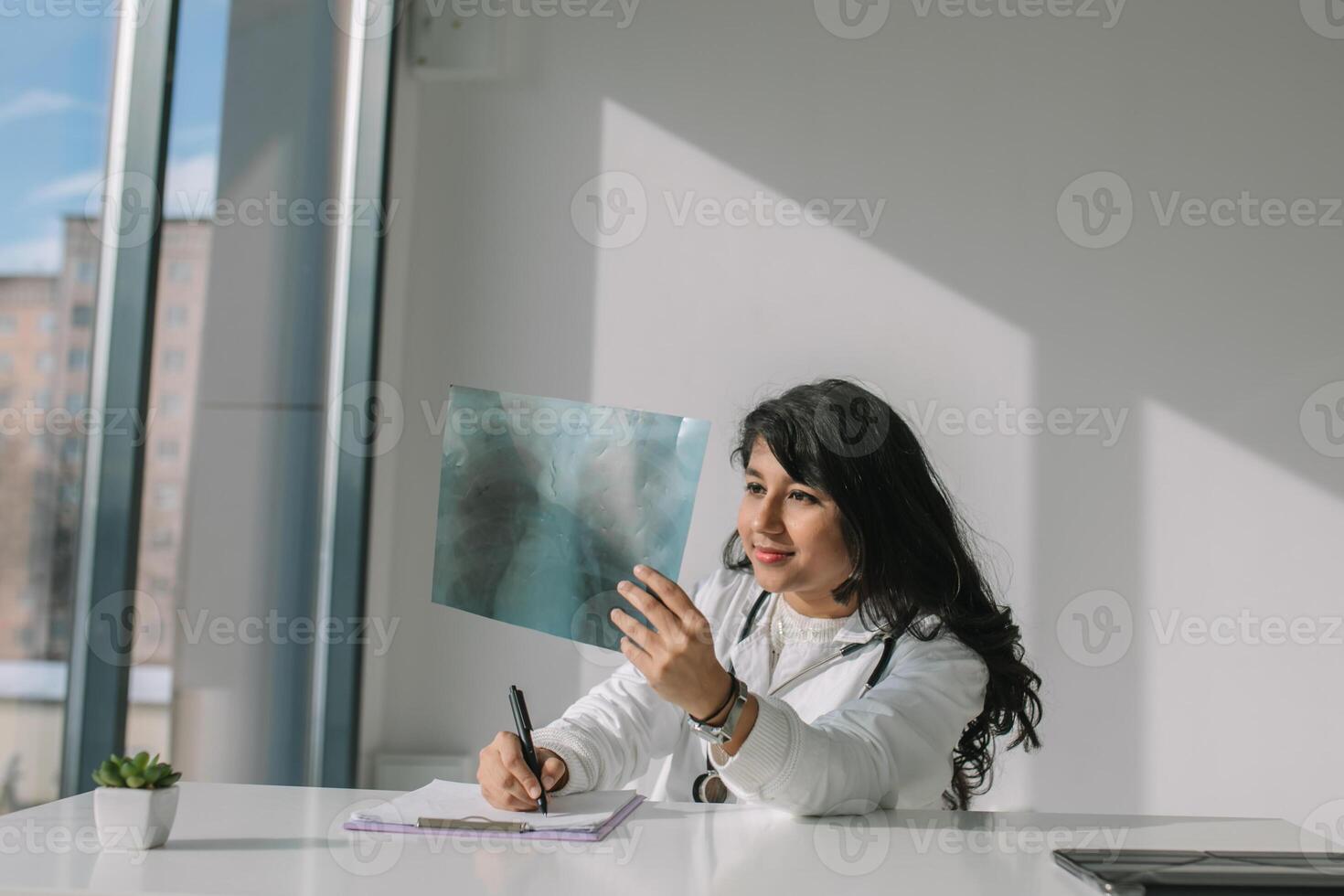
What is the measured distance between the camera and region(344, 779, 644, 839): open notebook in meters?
1.30

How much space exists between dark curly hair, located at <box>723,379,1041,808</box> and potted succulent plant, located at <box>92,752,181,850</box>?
3.23ft

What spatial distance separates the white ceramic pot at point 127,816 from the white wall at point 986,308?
2.01 m

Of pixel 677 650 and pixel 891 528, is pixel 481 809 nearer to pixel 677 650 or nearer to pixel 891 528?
pixel 677 650

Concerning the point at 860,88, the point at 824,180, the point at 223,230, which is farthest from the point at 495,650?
the point at 860,88

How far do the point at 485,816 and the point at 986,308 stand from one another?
2260 millimetres

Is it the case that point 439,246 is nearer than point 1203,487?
No

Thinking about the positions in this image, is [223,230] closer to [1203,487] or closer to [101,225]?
[101,225]

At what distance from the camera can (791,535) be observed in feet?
5.82

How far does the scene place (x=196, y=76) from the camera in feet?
7.60

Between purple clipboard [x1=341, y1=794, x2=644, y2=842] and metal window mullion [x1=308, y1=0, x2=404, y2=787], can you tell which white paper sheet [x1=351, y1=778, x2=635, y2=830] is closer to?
purple clipboard [x1=341, y1=794, x2=644, y2=842]

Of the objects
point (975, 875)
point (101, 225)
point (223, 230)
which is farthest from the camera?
point (223, 230)

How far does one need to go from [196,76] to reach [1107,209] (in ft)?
7.66

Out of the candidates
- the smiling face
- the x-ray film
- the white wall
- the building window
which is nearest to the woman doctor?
the smiling face

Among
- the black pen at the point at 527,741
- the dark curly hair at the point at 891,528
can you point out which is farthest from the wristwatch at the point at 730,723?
the dark curly hair at the point at 891,528
